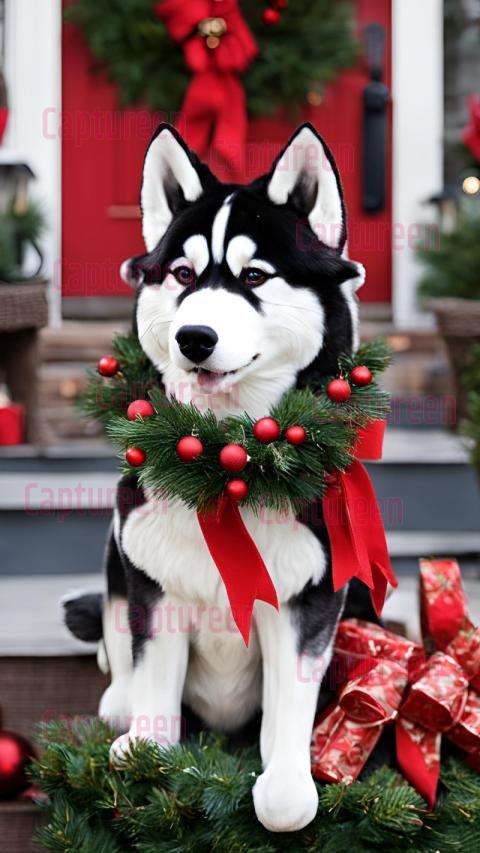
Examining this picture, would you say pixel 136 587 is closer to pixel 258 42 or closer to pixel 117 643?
pixel 117 643

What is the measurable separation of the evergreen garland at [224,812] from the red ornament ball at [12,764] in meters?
0.21

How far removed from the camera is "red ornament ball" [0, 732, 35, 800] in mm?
1647

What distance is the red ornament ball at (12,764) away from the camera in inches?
64.9

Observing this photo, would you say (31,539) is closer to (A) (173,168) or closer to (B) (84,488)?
(B) (84,488)

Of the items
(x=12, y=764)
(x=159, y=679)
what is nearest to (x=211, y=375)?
(x=159, y=679)

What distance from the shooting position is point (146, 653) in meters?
1.41

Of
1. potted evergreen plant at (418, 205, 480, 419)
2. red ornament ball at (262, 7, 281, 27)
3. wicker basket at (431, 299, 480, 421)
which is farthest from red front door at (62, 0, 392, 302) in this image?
wicker basket at (431, 299, 480, 421)

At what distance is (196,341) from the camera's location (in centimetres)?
125

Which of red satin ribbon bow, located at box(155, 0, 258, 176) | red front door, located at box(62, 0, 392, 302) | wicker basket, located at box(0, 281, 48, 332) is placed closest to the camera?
wicker basket, located at box(0, 281, 48, 332)

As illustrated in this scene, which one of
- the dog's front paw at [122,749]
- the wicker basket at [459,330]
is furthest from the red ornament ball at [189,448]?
the wicker basket at [459,330]

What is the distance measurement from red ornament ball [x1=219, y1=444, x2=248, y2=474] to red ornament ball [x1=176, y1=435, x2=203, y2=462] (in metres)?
0.03

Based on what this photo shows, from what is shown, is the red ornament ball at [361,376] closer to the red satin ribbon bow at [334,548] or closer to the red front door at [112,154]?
the red satin ribbon bow at [334,548]

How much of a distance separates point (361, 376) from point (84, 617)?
2.27ft

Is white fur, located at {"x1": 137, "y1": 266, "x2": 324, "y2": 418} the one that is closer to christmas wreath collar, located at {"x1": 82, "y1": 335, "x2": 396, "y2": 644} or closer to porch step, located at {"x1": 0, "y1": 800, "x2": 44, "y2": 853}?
christmas wreath collar, located at {"x1": 82, "y1": 335, "x2": 396, "y2": 644}
